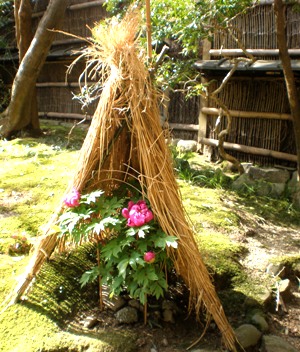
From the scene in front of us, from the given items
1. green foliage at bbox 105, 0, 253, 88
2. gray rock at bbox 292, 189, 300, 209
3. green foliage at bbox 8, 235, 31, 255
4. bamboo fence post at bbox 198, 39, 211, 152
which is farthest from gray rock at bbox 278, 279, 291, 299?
bamboo fence post at bbox 198, 39, 211, 152

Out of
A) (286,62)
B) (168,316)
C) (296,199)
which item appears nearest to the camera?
(168,316)

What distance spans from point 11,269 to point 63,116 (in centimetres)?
768

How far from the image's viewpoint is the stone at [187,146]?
7562 millimetres

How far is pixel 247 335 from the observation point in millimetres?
2846

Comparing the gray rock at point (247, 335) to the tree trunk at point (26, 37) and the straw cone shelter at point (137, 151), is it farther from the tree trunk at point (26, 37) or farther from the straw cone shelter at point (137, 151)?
the tree trunk at point (26, 37)

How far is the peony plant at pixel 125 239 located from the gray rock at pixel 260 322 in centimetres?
76

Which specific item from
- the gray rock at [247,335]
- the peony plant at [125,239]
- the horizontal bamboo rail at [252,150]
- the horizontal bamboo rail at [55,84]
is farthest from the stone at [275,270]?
the horizontal bamboo rail at [55,84]

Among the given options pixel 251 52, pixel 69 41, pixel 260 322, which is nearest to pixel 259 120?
pixel 251 52

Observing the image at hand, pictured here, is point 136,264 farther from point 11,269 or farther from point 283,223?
point 283,223

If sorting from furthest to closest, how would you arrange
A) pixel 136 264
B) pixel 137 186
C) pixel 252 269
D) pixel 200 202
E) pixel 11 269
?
pixel 200 202
pixel 252 269
pixel 11 269
pixel 137 186
pixel 136 264

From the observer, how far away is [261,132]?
6680mm

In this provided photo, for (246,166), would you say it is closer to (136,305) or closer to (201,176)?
(201,176)

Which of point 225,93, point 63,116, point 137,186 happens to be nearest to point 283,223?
point 225,93

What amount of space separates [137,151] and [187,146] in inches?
189
